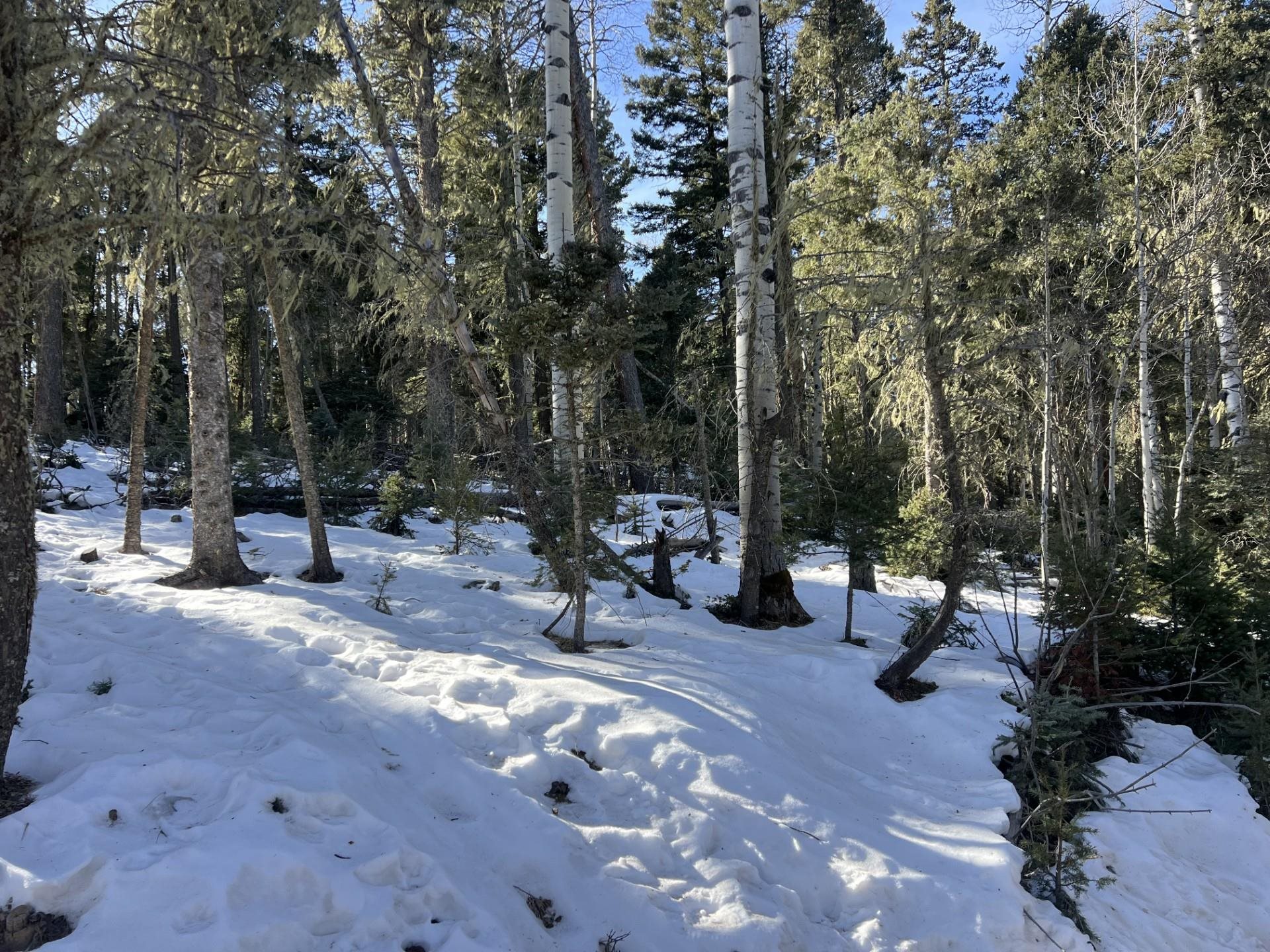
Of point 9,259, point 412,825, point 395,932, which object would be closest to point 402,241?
point 9,259

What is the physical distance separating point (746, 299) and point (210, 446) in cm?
585

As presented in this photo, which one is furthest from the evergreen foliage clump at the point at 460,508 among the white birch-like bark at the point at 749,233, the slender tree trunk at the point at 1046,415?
the slender tree trunk at the point at 1046,415

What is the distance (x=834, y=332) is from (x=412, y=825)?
9.09 meters

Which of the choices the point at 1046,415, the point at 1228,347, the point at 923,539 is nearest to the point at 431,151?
the point at 1046,415

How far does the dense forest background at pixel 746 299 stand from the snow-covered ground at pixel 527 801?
0.53 metres

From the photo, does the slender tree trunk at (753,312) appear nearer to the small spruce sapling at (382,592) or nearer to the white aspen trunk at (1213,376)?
the small spruce sapling at (382,592)

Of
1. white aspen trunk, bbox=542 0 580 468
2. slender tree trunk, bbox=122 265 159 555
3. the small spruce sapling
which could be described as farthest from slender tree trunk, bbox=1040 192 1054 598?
slender tree trunk, bbox=122 265 159 555

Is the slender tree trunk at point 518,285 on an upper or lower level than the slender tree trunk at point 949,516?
upper

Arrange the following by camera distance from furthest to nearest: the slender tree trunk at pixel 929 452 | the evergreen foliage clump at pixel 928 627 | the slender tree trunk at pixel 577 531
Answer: the slender tree trunk at pixel 929 452 < the evergreen foliage clump at pixel 928 627 < the slender tree trunk at pixel 577 531

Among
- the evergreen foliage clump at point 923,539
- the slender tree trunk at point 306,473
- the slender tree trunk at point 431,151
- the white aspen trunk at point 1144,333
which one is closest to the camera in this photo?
the slender tree trunk at point 306,473

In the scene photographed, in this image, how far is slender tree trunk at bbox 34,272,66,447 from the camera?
1442 centimetres

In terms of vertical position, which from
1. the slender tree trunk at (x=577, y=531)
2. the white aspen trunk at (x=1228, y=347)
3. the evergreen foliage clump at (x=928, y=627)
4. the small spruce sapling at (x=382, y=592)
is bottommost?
the evergreen foliage clump at (x=928, y=627)

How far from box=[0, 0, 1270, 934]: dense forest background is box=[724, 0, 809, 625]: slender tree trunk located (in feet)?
0.15

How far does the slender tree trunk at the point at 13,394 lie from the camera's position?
9.68 feet
